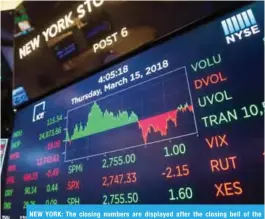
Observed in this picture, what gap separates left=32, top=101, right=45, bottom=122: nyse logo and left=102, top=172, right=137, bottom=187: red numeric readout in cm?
58

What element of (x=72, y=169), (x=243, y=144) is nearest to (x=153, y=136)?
(x=243, y=144)

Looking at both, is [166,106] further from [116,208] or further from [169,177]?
[116,208]

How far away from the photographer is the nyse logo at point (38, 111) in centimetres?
170

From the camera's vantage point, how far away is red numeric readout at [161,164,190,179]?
1.06 m

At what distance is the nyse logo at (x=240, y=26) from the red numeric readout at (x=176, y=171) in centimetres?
42

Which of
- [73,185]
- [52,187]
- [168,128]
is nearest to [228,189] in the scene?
[168,128]

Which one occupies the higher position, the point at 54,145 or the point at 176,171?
the point at 54,145

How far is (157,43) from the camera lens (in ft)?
4.23

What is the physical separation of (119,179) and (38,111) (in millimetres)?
694

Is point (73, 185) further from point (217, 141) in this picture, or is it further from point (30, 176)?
point (217, 141)

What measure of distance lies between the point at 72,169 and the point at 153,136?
0.43 metres

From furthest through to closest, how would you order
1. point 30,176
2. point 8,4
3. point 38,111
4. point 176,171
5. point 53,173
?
point 8,4 → point 38,111 → point 30,176 → point 53,173 → point 176,171

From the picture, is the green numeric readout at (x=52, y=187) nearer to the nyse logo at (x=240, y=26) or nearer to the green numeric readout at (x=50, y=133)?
the green numeric readout at (x=50, y=133)

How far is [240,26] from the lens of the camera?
1060 mm
